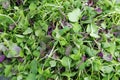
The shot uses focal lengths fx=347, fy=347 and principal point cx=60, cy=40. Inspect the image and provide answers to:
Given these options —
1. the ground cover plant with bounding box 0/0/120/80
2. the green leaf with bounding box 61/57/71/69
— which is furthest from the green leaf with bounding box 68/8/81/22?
the green leaf with bounding box 61/57/71/69

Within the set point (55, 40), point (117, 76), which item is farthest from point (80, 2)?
point (117, 76)

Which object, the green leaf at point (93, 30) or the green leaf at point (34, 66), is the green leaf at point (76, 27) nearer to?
the green leaf at point (93, 30)

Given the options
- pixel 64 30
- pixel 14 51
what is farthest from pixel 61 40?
pixel 14 51

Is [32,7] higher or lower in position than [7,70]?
higher

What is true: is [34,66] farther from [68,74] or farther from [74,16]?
[74,16]

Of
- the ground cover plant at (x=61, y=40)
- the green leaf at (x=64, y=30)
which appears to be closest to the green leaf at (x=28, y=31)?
the ground cover plant at (x=61, y=40)

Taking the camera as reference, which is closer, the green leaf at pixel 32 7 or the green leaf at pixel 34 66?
the green leaf at pixel 34 66

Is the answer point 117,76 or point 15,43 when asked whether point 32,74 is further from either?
point 117,76

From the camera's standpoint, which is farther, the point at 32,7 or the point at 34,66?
the point at 32,7
